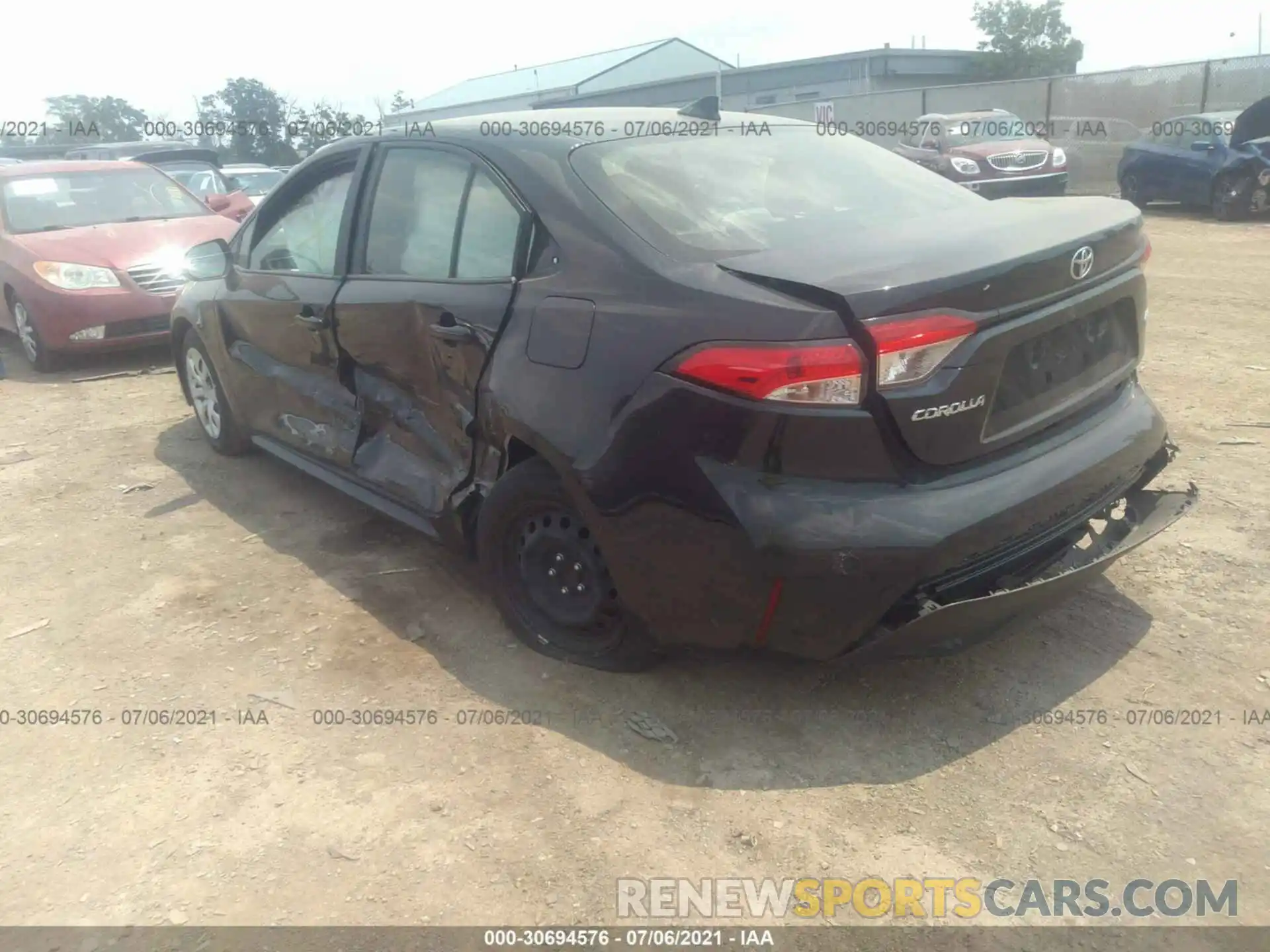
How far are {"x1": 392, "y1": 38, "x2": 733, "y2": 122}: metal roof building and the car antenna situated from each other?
126ft

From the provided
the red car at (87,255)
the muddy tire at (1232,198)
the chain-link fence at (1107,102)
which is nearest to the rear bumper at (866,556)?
the red car at (87,255)

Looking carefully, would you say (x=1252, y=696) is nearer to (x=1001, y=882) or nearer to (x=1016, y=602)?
(x=1016, y=602)

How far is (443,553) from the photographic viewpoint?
159 inches

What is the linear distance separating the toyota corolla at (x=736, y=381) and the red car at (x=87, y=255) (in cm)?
438

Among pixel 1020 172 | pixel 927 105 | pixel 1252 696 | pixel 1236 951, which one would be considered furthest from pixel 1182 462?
pixel 927 105

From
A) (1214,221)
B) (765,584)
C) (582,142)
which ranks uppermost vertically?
(582,142)

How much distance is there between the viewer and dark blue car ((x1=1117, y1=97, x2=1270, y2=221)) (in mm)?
13031

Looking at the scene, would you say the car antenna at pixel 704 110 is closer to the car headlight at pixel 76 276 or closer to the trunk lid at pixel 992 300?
the trunk lid at pixel 992 300

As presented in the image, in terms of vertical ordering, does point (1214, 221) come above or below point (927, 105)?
below

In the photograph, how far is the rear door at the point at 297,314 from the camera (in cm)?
385

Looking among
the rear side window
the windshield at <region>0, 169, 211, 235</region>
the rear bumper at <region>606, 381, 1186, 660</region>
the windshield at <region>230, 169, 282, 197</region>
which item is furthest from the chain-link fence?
the rear bumper at <region>606, 381, 1186, 660</region>

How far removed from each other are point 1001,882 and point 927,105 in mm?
26114

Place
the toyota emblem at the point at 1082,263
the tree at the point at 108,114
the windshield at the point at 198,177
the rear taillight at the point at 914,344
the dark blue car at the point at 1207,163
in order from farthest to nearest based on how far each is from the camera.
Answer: the tree at the point at 108,114 < the windshield at the point at 198,177 < the dark blue car at the point at 1207,163 < the toyota emblem at the point at 1082,263 < the rear taillight at the point at 914,344

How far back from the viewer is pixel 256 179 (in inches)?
591
